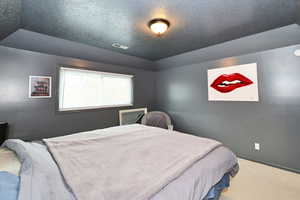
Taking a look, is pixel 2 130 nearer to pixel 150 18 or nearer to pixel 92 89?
pixel 92 89

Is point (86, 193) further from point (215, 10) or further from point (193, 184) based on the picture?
point (215, 10)

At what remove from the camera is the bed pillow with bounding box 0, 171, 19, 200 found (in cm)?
68

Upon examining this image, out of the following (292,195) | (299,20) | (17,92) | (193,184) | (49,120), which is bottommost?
(292,195)

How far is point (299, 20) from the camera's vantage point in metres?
1.90

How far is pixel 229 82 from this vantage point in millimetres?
2973

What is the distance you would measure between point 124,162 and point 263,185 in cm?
213

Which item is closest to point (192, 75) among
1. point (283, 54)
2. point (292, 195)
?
point (283, 54)

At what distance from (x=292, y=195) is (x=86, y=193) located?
2.48 m

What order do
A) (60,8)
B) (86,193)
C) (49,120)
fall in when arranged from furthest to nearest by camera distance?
(49,120)
(60,8)
(86,193)

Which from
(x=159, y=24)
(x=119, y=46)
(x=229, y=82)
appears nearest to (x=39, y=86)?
(x=119, y=46)

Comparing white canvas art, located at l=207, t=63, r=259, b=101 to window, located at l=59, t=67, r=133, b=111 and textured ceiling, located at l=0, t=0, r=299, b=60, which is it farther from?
window, located at l=59, t=67, r=133, b=111

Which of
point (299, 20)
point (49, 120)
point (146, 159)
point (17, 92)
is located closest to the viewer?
point (146, 159)

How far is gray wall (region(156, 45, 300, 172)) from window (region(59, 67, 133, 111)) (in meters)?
1.60

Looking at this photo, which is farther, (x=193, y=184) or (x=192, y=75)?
(x=192, y=75)
